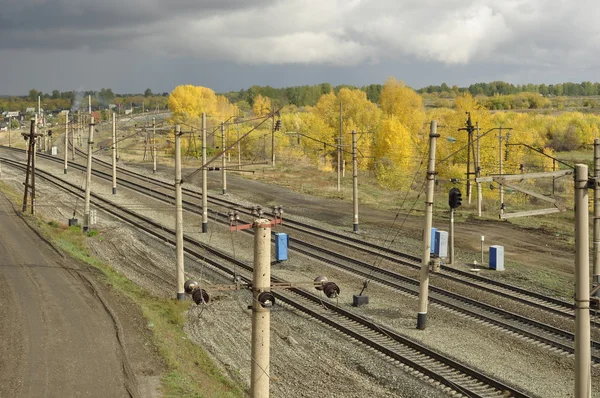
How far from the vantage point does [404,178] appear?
68938 mm

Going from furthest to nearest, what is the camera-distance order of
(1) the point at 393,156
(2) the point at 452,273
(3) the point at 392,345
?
(1) the point at 393,156
(2) the point at 452,273
(3) the point at 392,345

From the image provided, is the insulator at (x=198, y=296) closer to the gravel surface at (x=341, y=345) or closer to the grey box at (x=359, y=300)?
the gravel surface at (x=341, y=345)

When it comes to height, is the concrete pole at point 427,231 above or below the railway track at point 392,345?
Result: above

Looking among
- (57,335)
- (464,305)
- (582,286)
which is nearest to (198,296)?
(582,286)

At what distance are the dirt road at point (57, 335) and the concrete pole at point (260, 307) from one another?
6.20m

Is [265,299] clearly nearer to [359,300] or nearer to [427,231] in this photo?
[427,231]

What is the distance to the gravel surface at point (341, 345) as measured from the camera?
1797cm

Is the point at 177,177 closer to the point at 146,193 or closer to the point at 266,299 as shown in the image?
the point at 266,299

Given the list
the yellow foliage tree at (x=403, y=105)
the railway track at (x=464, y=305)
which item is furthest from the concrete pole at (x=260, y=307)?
the yellow foliage tree at (x=403, y=105)

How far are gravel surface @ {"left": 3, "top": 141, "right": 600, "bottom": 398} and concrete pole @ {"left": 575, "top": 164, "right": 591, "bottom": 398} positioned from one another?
6.56 m

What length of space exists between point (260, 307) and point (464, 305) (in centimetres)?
1656

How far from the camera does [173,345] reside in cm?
2034

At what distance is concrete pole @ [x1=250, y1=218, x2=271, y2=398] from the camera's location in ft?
36.1

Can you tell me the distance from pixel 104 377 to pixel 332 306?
10472 mm
